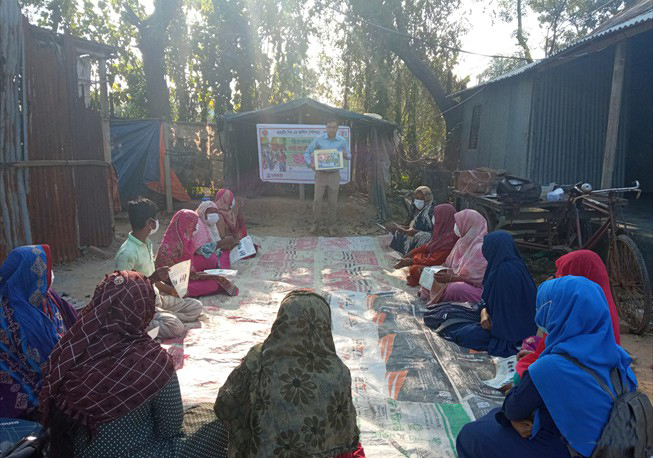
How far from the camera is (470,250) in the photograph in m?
Answer: 5.11

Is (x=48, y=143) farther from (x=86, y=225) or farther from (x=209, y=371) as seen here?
(x=209, y=371)

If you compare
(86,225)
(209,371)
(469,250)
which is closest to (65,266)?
(86,225)

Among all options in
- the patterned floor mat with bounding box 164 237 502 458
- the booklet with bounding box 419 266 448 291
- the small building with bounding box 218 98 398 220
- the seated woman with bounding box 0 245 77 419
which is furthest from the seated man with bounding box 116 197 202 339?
the small building with bounding box 218 98 398 220

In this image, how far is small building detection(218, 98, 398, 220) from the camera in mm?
11125

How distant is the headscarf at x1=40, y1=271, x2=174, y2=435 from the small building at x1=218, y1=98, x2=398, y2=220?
8.82 meters

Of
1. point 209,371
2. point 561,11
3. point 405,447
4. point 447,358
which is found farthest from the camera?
point 561,11

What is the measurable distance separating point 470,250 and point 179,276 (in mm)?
2892

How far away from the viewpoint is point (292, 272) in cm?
656

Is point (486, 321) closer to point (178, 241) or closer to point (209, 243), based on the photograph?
point (178, 241)

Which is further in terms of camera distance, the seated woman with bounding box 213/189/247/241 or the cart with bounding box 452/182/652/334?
the seated woman with bounding box 213/189/247/241

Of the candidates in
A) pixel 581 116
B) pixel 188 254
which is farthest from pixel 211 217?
pixel 581 116

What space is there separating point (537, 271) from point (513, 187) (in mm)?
1259

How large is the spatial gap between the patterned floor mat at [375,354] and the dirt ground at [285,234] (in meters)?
1.49

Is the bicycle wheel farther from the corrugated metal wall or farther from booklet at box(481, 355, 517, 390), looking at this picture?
the corrugated metal wall
